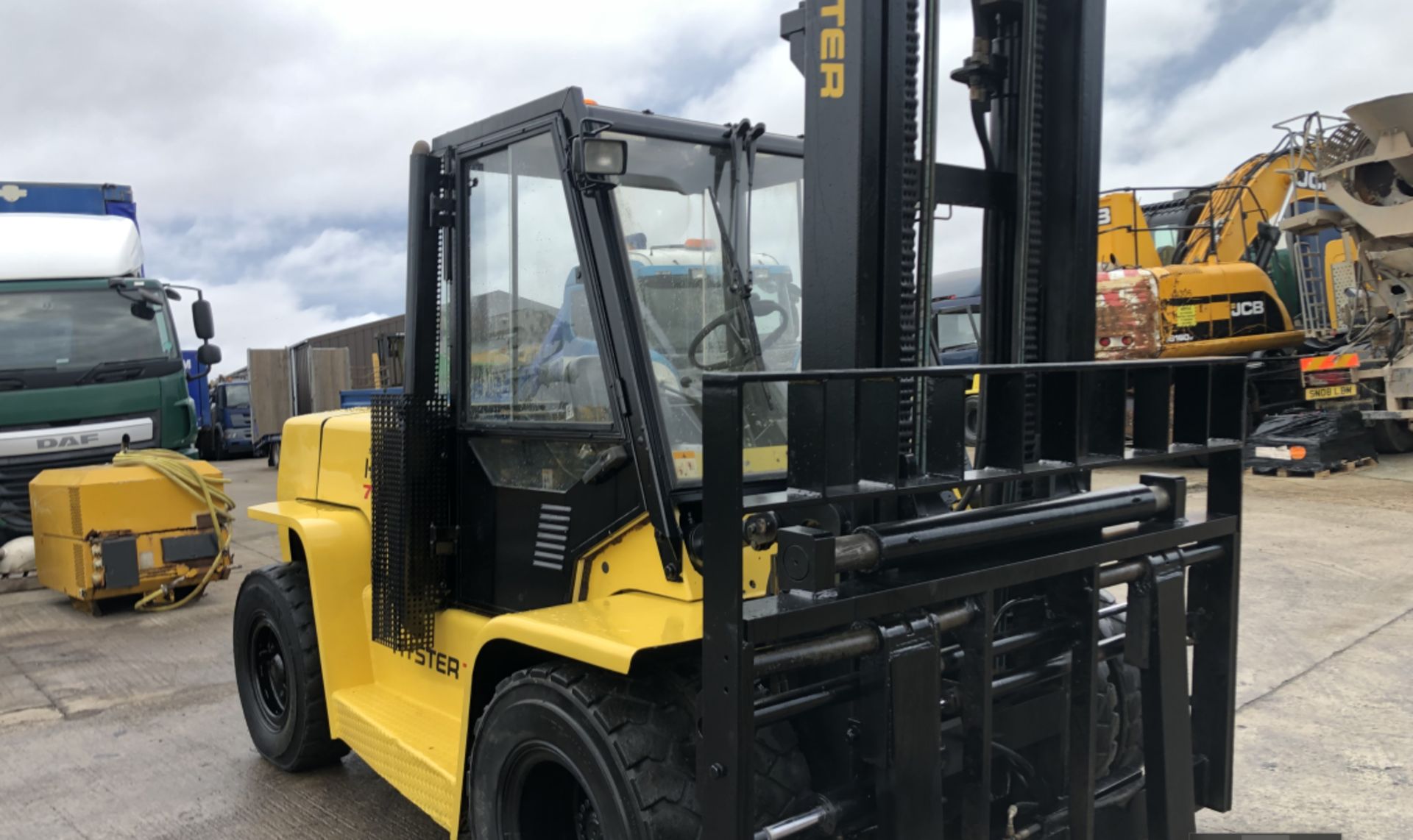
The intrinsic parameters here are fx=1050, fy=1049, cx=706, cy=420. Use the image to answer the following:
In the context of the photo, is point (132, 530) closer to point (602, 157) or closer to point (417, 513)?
point (417, 513)

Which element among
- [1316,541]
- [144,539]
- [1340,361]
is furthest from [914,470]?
[1340,361]

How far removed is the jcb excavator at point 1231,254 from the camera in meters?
13.3

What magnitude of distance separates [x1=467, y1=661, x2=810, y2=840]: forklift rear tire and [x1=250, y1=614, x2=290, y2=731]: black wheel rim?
6.51 feet

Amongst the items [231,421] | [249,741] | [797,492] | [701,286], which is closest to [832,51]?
[701,286]

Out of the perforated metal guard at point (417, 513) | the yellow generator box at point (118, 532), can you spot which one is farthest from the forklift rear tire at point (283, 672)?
the yellow generator box at point (118, 532)

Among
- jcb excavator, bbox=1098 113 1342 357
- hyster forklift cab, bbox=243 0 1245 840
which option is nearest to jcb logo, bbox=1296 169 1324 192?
jcb excavator, bbox=1098 113 1342 357

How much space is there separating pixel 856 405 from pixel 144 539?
23.3 ft

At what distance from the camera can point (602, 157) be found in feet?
8.57

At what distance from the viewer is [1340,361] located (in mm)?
12789

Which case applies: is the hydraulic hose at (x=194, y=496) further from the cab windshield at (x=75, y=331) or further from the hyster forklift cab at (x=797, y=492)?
the hyster forklift cab at (x=797, y=492)

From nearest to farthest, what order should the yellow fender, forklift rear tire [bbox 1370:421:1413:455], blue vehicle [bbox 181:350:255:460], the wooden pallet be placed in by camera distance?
the yellow fender, the wooden pallet, forklift rear tire [bbox 1370:421:1413:455], blue vehicle [bbox 181:350:255:460]

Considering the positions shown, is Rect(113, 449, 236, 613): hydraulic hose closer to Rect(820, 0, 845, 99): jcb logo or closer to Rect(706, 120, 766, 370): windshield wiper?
Rect(706, 120, 766, 370): windshield wiper

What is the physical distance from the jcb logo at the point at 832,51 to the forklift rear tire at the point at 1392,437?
13.0 meters

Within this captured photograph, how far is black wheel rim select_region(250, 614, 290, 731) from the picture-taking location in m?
4.40
